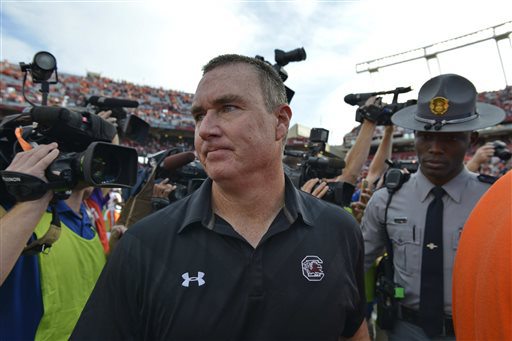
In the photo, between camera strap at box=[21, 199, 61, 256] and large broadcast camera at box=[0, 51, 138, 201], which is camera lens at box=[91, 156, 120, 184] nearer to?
large broadcast camera at box=[0, 51, 138, 201]

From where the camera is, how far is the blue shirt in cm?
159

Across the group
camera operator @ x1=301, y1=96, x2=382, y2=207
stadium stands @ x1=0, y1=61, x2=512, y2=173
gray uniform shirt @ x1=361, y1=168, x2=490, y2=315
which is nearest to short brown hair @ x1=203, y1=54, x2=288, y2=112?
gray uniform shirt @ x1=361, y1=168, x2=490, y2=315

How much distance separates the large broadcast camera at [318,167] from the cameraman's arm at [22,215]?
153cm

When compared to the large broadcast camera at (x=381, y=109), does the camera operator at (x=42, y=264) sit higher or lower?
lower

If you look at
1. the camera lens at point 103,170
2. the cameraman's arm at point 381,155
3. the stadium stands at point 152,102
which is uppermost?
the stadium stands at point 152,102

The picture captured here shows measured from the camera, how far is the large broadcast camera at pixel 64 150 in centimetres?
142

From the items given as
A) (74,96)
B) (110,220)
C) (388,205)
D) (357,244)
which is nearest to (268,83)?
(357,244)

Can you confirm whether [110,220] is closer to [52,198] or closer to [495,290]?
[52,198]

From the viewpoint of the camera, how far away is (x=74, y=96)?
33.7 metres

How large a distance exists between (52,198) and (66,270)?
0.49 meters

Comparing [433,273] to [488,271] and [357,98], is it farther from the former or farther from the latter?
[357,98]

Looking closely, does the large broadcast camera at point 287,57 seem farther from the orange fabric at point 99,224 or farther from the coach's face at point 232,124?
the orange fabric at point 99,224

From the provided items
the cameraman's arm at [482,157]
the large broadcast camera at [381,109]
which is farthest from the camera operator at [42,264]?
the cameraman's arm at [482,157]

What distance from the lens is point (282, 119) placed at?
1.62 meters
